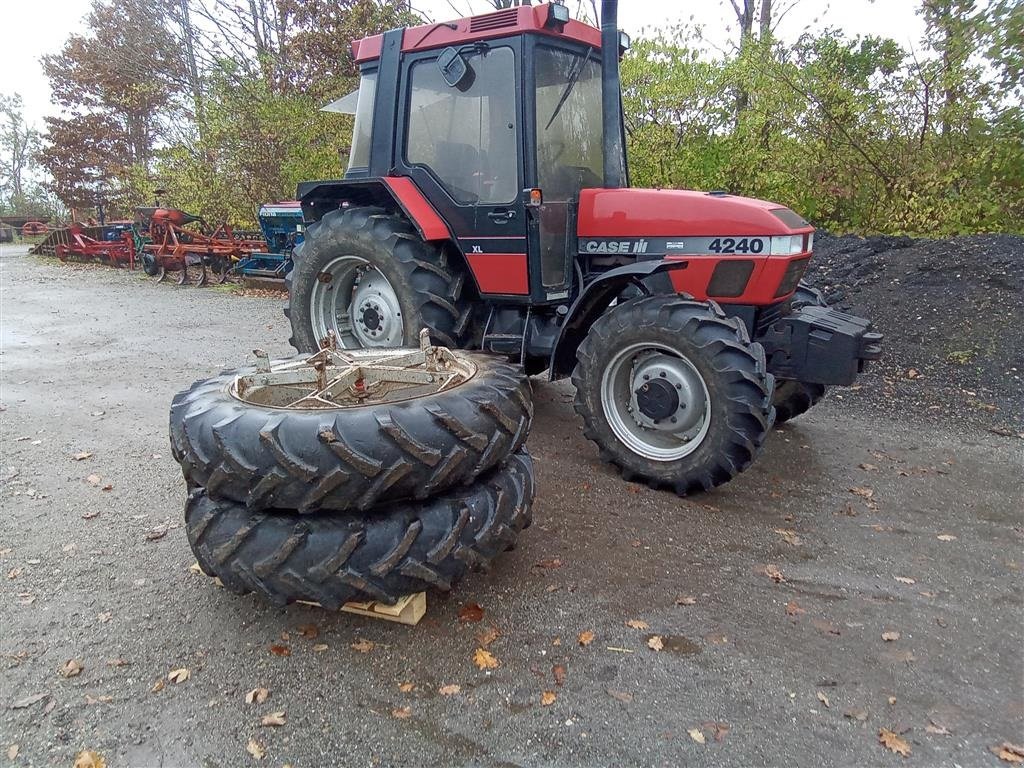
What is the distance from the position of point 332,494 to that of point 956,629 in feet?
8.44

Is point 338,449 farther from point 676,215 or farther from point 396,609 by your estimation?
point 676,215

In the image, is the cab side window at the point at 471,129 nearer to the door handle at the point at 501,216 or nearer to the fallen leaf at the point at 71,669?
the door handle at the point at 501,216

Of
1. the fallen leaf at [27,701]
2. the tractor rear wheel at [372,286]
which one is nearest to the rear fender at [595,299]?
the tractor rear wheel at [372,286]

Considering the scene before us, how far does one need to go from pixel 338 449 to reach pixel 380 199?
3460 mm

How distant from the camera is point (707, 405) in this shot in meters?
4.11

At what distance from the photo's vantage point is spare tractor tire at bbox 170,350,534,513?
8.66ft

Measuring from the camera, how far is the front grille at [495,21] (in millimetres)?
4668

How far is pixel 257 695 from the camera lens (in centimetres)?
251

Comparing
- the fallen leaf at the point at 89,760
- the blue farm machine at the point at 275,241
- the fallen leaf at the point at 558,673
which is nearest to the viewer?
the fallen leaf at the point at 89,760

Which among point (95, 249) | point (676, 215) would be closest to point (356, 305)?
point (676, 215)

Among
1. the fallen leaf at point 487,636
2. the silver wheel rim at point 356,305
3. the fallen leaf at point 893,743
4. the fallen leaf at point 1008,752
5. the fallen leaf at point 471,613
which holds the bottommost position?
the fallen leaf at point 1008,752

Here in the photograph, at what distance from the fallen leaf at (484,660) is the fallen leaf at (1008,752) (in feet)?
5.41

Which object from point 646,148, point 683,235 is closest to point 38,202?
point 646,148

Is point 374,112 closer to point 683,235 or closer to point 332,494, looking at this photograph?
point 683,235
